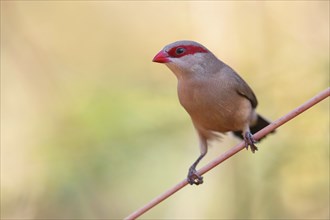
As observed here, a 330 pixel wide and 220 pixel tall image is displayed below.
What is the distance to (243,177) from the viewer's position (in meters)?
5.57

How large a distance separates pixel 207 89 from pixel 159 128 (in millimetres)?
1467

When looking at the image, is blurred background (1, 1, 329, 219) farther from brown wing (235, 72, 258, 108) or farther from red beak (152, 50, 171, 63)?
red beak (152, 50, 171, 63)

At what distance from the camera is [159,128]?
19.4 ft

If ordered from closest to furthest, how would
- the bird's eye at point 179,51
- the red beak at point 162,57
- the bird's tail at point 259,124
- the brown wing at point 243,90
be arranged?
the red beak at point 162,57, the bird's eye at point 179,51, the brown wing at point 243,90, the bird's tail at point 259,124

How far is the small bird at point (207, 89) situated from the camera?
4516 millimetres

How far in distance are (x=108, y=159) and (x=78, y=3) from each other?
9.17 ft

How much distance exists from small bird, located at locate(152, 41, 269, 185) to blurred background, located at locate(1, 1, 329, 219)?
0.83m

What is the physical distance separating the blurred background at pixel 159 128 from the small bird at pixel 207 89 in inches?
32.7

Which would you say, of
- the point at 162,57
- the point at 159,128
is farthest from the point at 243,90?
the point at 159,128

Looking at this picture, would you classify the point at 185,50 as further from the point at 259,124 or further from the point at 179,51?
the point at 259,124

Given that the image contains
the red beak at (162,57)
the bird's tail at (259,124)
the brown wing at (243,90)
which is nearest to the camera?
the red beak at (162,57)

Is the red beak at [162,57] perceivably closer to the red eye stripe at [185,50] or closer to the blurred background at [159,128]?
the red eye stripe at [185,50]

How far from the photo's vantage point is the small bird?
4516 millimetres

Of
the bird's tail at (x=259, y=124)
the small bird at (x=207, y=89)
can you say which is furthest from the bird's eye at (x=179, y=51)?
the bird's tail at (x=259, y=124)
